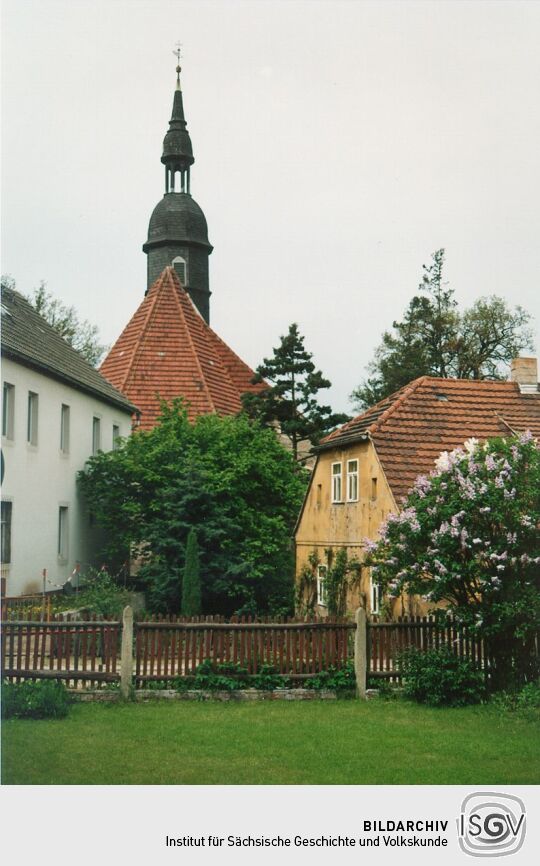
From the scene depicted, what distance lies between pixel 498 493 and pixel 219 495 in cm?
1160

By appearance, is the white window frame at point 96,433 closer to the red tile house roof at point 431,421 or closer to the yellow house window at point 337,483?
the red tile house roof at point 431,421

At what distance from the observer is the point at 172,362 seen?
36500 mm

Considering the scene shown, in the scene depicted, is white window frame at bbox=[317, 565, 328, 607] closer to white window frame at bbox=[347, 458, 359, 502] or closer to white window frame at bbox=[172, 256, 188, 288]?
white window frame at bbox=[347, 458, 359, 502]

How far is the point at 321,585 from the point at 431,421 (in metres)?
5.19

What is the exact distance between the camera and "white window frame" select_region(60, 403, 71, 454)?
21219mm

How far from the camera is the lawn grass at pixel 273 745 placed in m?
7.67

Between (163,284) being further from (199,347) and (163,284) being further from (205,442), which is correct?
(205,442)

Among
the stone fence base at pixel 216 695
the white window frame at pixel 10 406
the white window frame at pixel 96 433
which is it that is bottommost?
the stone fence base at pixel 216 695

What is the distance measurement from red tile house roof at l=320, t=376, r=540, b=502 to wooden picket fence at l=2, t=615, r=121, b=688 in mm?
7663

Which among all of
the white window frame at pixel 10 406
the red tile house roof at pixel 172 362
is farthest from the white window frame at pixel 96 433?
the white window frame at pixel 10 406

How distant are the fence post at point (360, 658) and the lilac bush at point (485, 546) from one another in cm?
71

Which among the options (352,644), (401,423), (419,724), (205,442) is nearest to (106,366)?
(205,442)

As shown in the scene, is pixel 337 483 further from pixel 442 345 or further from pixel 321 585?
pixel 442 345
